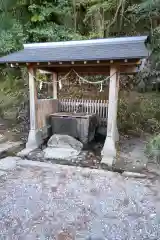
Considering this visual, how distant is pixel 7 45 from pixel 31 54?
154 inches

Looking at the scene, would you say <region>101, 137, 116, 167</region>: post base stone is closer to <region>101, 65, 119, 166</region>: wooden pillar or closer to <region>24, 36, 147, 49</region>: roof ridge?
<region>101, 65, 119, 166</region>: wooden pillar

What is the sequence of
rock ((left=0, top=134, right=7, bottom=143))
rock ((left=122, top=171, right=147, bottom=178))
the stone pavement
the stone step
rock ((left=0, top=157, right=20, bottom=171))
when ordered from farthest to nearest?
1. rock ((left=0, top=134, right=7, bottom=143))
2. the stone step
3. rock ((left=0, top=157, right=20, bottom=171))
4. rock ((left=122, top=171, right=147, bottom=178))
5. the stone pavement

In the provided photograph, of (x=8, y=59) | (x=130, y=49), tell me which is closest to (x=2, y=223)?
(x=8, y=59)

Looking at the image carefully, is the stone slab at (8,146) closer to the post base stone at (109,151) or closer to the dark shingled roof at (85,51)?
the dark shingled roof at (85,51)

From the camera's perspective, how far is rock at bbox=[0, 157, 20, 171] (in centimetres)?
428

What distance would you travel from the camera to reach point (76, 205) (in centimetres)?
296

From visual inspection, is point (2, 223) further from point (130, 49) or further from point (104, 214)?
point (130, 49)

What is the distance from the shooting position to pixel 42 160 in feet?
15.7

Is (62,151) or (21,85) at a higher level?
(21,85)

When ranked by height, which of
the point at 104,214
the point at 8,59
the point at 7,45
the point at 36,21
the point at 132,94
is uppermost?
the point at 36,21

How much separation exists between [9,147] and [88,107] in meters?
2.72

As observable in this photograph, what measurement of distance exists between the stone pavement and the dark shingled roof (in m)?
2.44


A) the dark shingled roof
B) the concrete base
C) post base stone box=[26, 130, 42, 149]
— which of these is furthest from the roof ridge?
post base stone box=[26, 130, 42, 149]

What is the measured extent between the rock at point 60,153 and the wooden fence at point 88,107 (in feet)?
5.61
